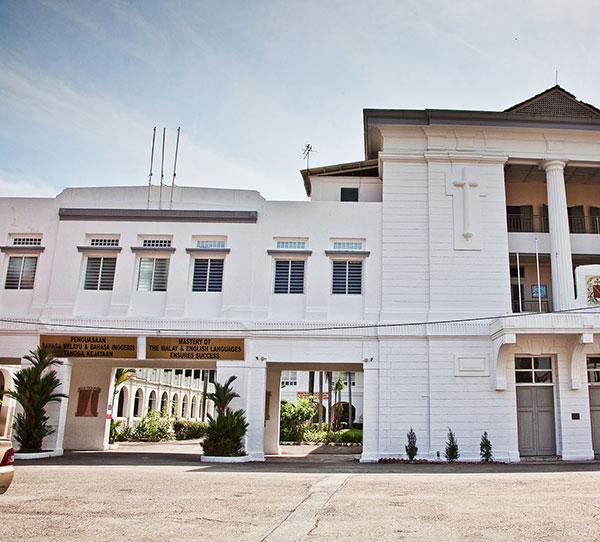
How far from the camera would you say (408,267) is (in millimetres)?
22703

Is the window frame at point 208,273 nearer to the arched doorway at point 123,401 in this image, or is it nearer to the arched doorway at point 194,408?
the arched doorway at point 123,401

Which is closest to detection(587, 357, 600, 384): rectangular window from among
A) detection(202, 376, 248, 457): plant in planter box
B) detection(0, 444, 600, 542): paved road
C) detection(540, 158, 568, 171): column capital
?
detection(540, 158, 568, 171): column capital

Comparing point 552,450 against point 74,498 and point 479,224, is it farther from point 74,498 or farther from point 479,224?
point 74,498

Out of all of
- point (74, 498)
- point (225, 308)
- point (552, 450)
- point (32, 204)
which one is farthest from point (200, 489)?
point (32, 204)

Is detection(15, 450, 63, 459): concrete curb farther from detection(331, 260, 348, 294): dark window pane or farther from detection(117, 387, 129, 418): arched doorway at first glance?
detection(117, 387, 129, 418): arched doorway

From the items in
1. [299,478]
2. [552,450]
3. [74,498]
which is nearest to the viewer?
[74,498]

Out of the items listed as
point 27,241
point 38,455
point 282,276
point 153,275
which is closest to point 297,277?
point 282,276

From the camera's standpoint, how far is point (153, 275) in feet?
76.7

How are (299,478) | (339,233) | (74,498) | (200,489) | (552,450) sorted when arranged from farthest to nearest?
(339,233) < (552,450) < (299,478) < (200,489) < (74,498)

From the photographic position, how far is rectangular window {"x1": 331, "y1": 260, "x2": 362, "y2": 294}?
2300 centimetres

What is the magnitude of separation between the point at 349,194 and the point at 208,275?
22.7ft

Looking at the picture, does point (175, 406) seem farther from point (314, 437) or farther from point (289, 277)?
point (289, 277)

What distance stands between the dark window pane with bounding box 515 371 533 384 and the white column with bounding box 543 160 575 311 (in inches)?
97.9

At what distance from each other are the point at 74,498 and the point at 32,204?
52.9ft
